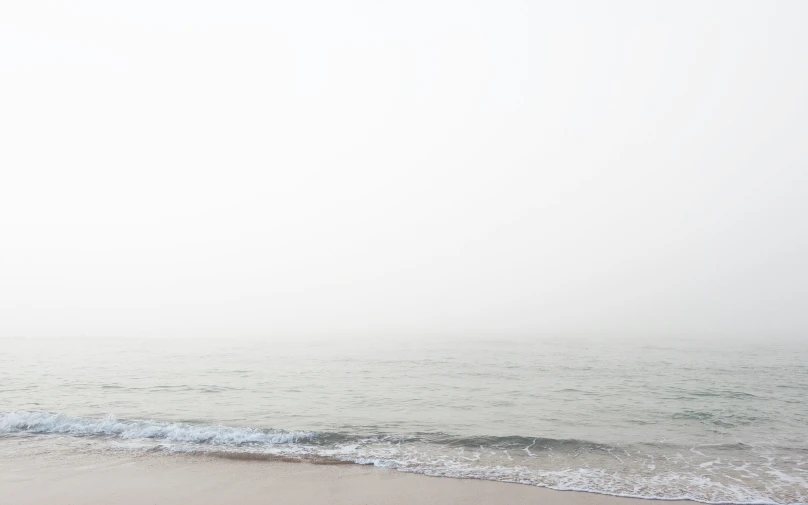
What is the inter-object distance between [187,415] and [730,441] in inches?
744

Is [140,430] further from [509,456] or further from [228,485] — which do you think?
[509,456]

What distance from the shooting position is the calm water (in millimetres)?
11906

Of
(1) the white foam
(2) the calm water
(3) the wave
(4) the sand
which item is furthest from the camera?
(1) the white foam

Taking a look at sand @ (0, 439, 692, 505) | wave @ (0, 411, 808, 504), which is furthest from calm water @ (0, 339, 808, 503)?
sand @ (0, 439, 692, 505)

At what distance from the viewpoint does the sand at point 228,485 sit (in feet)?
32.3

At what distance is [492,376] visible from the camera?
94.1ft

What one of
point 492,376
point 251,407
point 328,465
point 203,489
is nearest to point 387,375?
point 492,376

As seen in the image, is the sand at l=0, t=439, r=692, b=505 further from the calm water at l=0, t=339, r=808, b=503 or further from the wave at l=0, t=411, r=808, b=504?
the calm water at l=0, t=339, r=808, b=503

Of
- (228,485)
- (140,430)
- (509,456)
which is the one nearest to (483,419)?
(509,456)

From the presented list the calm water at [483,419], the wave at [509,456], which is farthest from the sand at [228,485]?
the calm water at [483,419]

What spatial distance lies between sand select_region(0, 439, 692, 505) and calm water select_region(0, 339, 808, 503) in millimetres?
892

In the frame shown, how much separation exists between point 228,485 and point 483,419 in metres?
9.71

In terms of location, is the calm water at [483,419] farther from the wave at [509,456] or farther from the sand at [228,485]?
the sand at [228,485]

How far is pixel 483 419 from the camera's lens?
17406 mm
